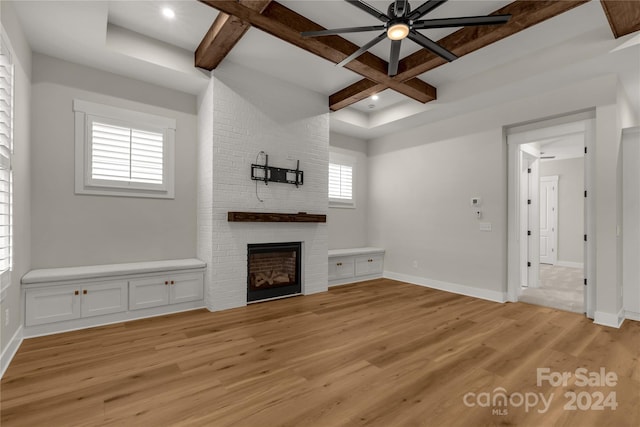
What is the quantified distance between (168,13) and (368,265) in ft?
16.8

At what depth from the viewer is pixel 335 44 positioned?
3588mm

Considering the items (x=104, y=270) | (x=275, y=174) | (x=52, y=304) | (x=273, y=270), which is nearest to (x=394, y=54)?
(x=275, y=174)

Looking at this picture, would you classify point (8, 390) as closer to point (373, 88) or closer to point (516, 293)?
point (373, 88)

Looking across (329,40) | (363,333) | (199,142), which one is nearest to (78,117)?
(199,142)

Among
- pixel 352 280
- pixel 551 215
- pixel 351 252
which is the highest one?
pixel 551 215

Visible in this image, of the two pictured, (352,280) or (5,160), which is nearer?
(5,160)

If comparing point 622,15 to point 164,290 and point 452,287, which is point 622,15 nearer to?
point 452,287

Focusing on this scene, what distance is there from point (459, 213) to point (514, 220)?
824 mm

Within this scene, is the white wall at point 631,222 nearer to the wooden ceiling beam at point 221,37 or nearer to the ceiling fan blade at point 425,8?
the ceiling fan blade at point 425,8

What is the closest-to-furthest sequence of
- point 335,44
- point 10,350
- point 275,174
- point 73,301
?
point 10,350 → point 73,301 → point 335,44 → point 275,174

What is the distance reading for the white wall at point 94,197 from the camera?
3.53 metres

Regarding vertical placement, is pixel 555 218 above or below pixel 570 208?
below

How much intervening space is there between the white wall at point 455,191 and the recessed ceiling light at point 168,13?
14.5 feet

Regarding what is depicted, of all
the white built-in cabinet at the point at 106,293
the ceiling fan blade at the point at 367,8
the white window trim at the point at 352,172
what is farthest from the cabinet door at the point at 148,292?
the ceiling fan blade at the point at 367,8
